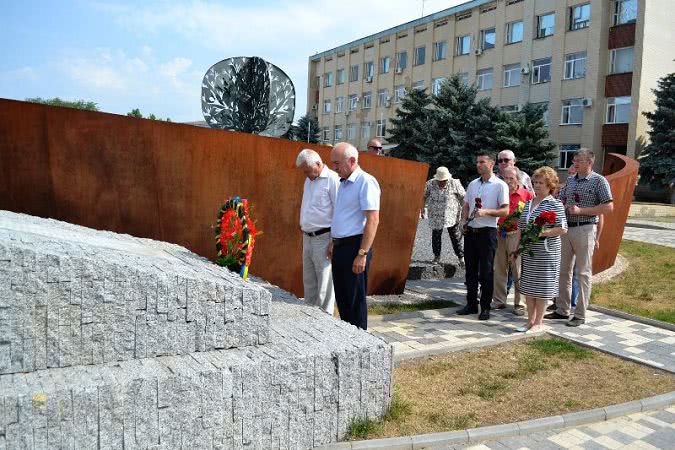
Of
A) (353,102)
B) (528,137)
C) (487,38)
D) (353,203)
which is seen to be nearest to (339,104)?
(353,102)

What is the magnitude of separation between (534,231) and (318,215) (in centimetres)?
214

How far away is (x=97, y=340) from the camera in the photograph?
2.90 m

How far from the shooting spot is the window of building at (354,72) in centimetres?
4631

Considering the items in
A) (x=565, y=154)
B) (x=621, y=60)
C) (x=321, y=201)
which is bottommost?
(x=321, y=201)

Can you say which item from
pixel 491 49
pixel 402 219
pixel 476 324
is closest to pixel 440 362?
pixel 476 324

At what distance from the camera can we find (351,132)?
4706 centimetres

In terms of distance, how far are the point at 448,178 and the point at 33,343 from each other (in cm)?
700

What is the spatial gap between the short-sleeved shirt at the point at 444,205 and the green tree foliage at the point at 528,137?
709 inches

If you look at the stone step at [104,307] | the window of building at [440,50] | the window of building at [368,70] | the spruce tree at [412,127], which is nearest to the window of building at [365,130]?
the window of building at [368,70]

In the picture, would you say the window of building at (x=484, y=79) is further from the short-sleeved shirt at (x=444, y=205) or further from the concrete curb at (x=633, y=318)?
the concrete curb at (x=633, y=318)

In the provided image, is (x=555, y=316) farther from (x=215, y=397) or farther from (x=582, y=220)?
(x=215, y=397)

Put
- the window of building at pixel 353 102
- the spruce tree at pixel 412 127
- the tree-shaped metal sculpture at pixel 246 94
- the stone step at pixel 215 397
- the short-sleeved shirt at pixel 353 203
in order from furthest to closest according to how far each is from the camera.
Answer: the window of building at pixel 353 102 → the spruce tree at pixel 412 127 → the tree-shaped metal sculpture at pixel 246 94 → the short-sleeved shirt at pixel 353 203 → the stone step at pixel 215 397


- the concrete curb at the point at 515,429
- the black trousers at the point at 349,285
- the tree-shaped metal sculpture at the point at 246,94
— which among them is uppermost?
the tree-shaped metal sculpture at the point at 246,94

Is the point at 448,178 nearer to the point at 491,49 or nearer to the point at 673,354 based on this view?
the point at 673,354
